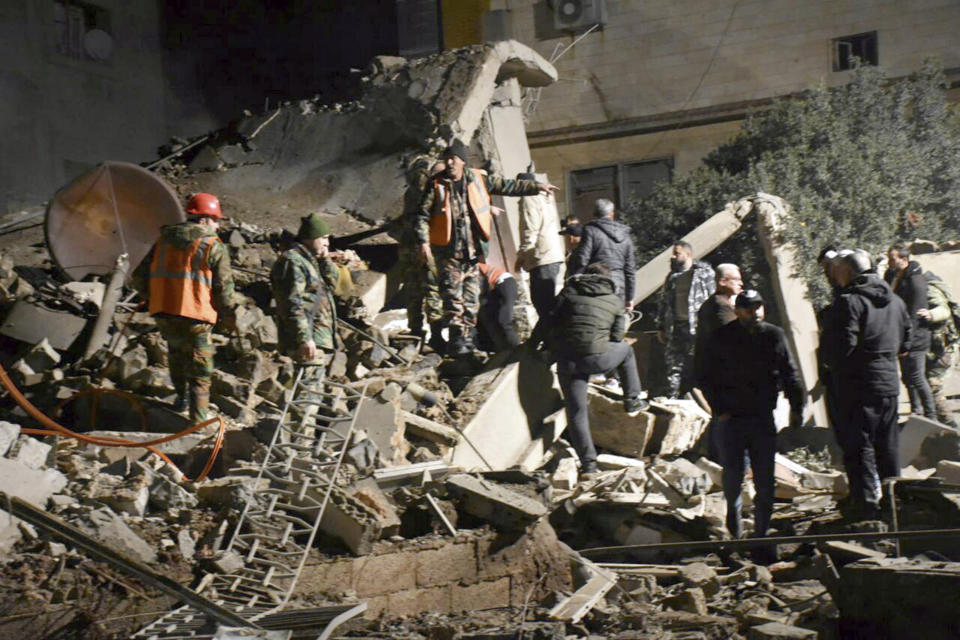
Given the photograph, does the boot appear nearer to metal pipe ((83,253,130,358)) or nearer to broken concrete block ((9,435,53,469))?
metal pipe ((83,253,130,358))

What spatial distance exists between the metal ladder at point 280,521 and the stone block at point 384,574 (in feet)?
1.06

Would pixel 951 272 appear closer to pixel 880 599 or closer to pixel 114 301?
pixel 880 599

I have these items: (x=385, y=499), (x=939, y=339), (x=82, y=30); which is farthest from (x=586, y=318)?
(x=82, y=30)

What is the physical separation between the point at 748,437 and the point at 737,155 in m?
10.6

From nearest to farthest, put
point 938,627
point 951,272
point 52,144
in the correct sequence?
point 938,627 → point 951,272 → point 52,144

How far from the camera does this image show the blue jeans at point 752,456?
22.2 feet

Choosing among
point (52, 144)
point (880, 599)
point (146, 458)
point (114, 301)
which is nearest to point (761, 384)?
point (880, 599)

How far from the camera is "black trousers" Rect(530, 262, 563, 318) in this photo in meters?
9.69

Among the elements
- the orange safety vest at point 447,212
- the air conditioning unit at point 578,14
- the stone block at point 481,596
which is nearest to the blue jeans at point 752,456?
the stone block at point 481,596

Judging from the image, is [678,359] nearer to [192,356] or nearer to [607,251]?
[607,251]

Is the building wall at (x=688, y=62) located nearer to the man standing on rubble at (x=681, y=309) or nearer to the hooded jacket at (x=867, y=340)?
the man standing on rubble at (x=681, y=309)

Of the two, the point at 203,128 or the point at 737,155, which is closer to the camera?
the point at 737,155

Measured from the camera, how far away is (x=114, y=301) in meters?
9.48

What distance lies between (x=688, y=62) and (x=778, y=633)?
16.4m
